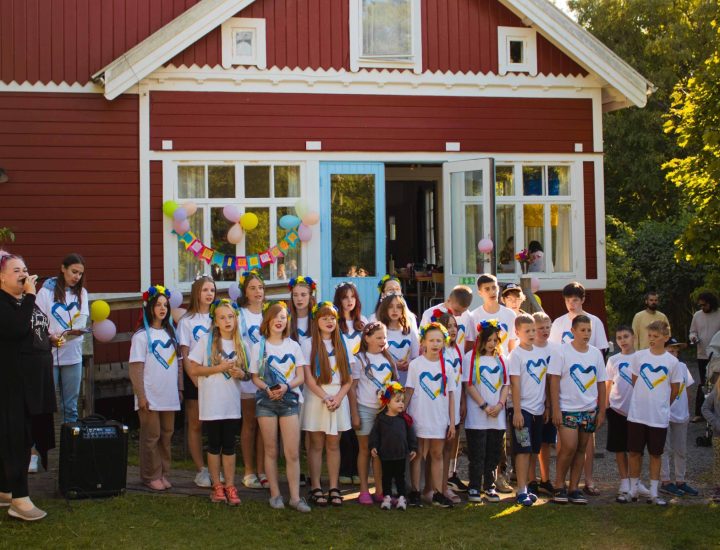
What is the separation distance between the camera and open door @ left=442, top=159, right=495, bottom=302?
11.9m

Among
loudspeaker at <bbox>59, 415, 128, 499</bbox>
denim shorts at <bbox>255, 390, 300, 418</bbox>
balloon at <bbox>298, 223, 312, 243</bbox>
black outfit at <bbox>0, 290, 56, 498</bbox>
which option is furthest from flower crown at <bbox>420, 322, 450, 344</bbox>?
balloon at <bbox>298, 223, 312, 243</bbox>

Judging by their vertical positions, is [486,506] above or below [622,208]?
below

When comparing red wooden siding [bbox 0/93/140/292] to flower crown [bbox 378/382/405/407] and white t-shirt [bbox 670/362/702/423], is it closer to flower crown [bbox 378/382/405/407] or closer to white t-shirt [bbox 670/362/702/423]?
flower crown [bbox 378/382/405/407]

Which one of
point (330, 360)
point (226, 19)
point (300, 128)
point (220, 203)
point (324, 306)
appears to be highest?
point (226, 19)

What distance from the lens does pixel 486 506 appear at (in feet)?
23.9

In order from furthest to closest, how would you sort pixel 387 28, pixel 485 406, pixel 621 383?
pixel 387 28
pixel 621 383
pixel 485 406

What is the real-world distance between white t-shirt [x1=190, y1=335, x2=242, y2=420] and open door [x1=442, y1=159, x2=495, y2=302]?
538 cm

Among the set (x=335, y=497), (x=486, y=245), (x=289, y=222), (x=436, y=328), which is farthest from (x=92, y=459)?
(x=486, y=245)

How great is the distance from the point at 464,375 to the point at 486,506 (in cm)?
99

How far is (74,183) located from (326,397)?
18.8 ft

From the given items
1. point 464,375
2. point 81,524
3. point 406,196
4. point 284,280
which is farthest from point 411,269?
point 81,524

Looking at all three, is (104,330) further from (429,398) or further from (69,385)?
(429,398)

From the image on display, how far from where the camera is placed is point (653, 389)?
25.3ft

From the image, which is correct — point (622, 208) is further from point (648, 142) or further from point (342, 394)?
point (342, 394)
